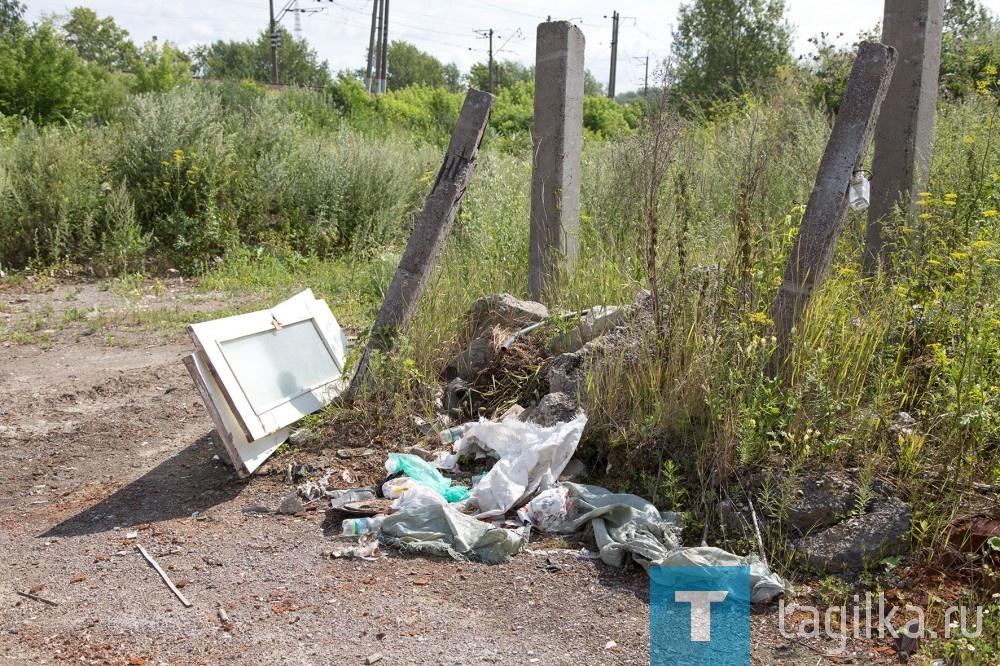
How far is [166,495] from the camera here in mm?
4367

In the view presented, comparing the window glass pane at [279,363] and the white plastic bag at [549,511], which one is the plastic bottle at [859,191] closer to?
the white plastic bag at [549,511]

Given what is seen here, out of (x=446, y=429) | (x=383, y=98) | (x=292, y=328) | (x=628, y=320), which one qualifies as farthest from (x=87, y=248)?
(x=383, y=98)

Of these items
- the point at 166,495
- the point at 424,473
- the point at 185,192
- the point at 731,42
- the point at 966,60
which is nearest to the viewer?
the point at 424,473

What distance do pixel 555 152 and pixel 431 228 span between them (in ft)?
4.75

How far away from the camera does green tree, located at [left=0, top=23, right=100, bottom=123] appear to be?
16719 mm

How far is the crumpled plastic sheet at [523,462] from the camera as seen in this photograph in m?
3.93

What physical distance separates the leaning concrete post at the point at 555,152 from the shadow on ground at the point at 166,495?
2530 millimetres

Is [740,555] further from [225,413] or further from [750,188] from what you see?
[225,413]

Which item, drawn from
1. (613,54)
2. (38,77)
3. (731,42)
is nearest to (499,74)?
(613,54)

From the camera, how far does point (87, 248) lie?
9.88m

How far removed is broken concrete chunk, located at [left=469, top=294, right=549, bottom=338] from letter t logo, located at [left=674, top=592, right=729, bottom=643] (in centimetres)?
238

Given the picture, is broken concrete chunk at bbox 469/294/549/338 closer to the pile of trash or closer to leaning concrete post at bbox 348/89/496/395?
leaning concrete post at bbox 348/89/496/395
